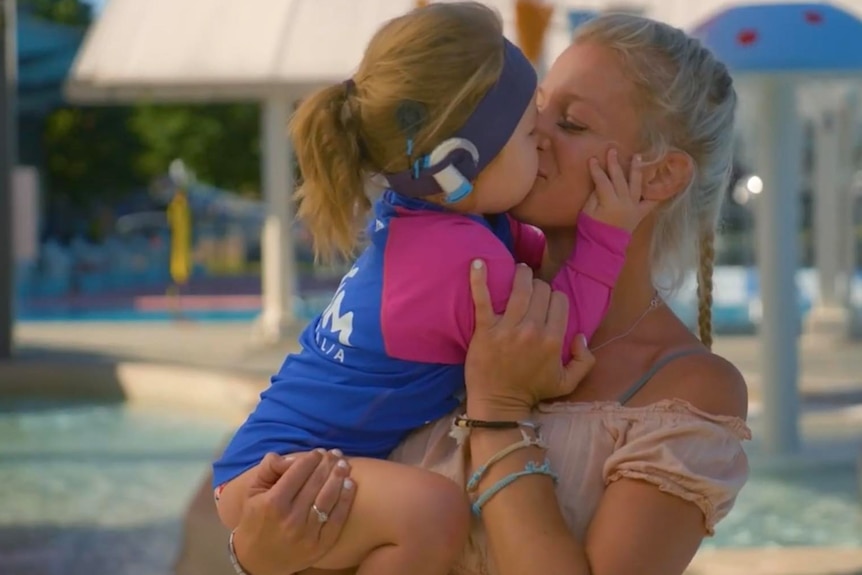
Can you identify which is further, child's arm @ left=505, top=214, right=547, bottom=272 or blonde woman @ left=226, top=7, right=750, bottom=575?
child's arm @ left=505, top=214, right=547, bottom=272

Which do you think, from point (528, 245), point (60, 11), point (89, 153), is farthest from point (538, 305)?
point (60, 11)

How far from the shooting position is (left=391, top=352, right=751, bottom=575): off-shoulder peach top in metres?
1.41

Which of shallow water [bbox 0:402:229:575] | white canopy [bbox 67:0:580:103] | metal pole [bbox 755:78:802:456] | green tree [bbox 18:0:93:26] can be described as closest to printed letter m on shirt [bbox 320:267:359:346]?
shallow water [bbox 0:402:229:575]

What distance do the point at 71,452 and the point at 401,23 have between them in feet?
23.4

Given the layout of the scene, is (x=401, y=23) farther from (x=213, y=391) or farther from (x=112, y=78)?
(x=112, y=78)

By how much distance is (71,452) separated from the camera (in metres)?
8.15

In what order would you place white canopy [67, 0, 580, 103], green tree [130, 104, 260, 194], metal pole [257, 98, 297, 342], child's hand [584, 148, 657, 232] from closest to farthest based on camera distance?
child's hand [584, 148, 657, 232] → white canopy [67, 0, 580, 103] → metal pole [257, 98, 297, 342] → green tree [130, 104, 260, 194]

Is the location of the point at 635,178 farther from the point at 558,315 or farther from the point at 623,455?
the point at 623,455

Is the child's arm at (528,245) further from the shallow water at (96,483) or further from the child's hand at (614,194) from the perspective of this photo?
the shallow water at (96,483)

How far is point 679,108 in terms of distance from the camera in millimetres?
1523

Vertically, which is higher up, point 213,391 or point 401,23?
point 401,23

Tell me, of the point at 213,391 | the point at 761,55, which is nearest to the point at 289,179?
the point at 213,391

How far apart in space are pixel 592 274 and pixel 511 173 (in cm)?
14

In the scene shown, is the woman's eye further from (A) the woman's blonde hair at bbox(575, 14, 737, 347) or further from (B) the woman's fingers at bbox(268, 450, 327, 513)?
(B) the woman's fingers at bbox(268, 450, 327, 513)
